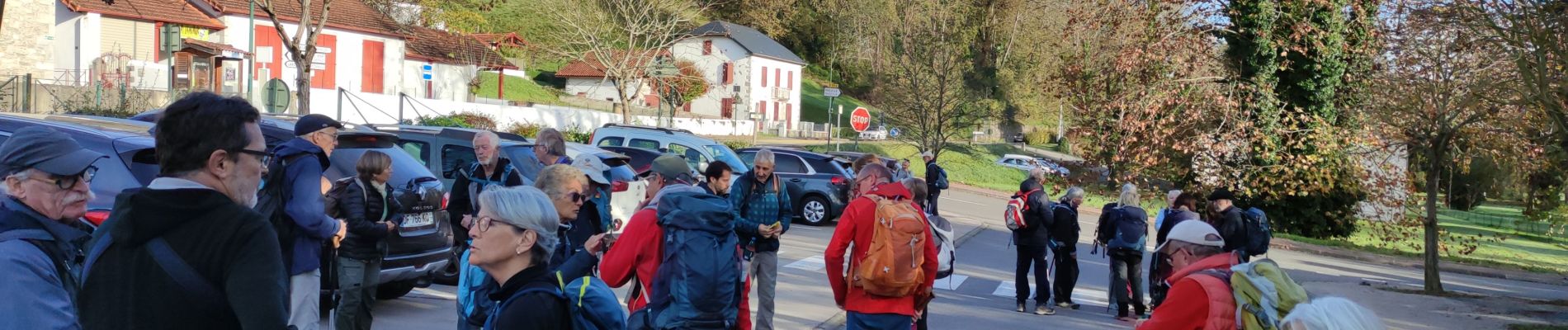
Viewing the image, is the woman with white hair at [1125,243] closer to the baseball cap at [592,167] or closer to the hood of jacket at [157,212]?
the baseball cap at [592,167]

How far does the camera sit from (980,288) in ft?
46.0

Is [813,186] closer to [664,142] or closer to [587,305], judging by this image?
[664,142]

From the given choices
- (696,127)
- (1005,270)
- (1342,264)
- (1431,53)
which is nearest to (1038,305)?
(1005,270)

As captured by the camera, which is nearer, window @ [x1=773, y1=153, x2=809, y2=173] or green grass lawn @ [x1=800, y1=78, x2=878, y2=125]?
window @ [x1=773, y1=153, x2=809, y2=173]

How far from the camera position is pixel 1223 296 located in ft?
13.6

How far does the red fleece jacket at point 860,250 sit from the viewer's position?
667 cm

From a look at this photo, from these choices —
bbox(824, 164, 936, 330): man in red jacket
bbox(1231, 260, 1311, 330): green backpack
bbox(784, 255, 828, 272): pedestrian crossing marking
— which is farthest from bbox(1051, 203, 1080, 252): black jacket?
bbox(1231, 260, 1311, 330): green backpack

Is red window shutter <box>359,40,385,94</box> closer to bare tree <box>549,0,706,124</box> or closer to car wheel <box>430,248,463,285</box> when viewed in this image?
bare tree <box>549,0,706,124</box>

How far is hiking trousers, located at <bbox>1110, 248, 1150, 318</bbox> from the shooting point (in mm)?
11344

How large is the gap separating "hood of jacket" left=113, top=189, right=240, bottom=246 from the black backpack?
9.10 ft

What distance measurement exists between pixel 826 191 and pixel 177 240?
61.9 feet

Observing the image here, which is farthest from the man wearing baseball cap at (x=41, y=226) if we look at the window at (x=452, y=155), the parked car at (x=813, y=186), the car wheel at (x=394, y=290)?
the parked car at (x=813, y=186)

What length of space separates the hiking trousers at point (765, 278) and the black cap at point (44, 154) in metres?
5.55

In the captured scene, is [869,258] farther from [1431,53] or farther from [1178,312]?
[1431,53]
